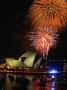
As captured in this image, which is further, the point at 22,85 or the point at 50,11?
the point at 50,11

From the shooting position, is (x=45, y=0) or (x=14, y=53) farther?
(x=14, y=53)

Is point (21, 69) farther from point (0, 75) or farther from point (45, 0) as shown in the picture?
point (45, 0)

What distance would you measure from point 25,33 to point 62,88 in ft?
51.7

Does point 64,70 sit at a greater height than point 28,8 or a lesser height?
lesser

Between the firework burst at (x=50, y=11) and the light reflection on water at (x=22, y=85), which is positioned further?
the firework burst at (x=50, y=11)

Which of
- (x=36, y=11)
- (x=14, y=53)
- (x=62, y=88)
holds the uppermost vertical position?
(x=36, y=11)

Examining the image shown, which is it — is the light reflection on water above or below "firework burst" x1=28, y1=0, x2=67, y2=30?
below

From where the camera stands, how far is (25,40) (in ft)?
123

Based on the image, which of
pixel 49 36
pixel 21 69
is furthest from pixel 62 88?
pixel 21 69

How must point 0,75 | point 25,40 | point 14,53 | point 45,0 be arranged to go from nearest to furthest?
point 45,0
point 0,75
point 25,40
point 14,53

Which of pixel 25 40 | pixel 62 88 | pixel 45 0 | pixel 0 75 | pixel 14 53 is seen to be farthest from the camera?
pixel 14 53

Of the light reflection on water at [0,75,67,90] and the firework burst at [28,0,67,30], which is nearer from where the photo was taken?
the light reflection on water at [0,75,67,90]

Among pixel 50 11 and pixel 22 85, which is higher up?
pixel 50 11

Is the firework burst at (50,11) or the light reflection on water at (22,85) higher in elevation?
the firework burst at (50,11)
